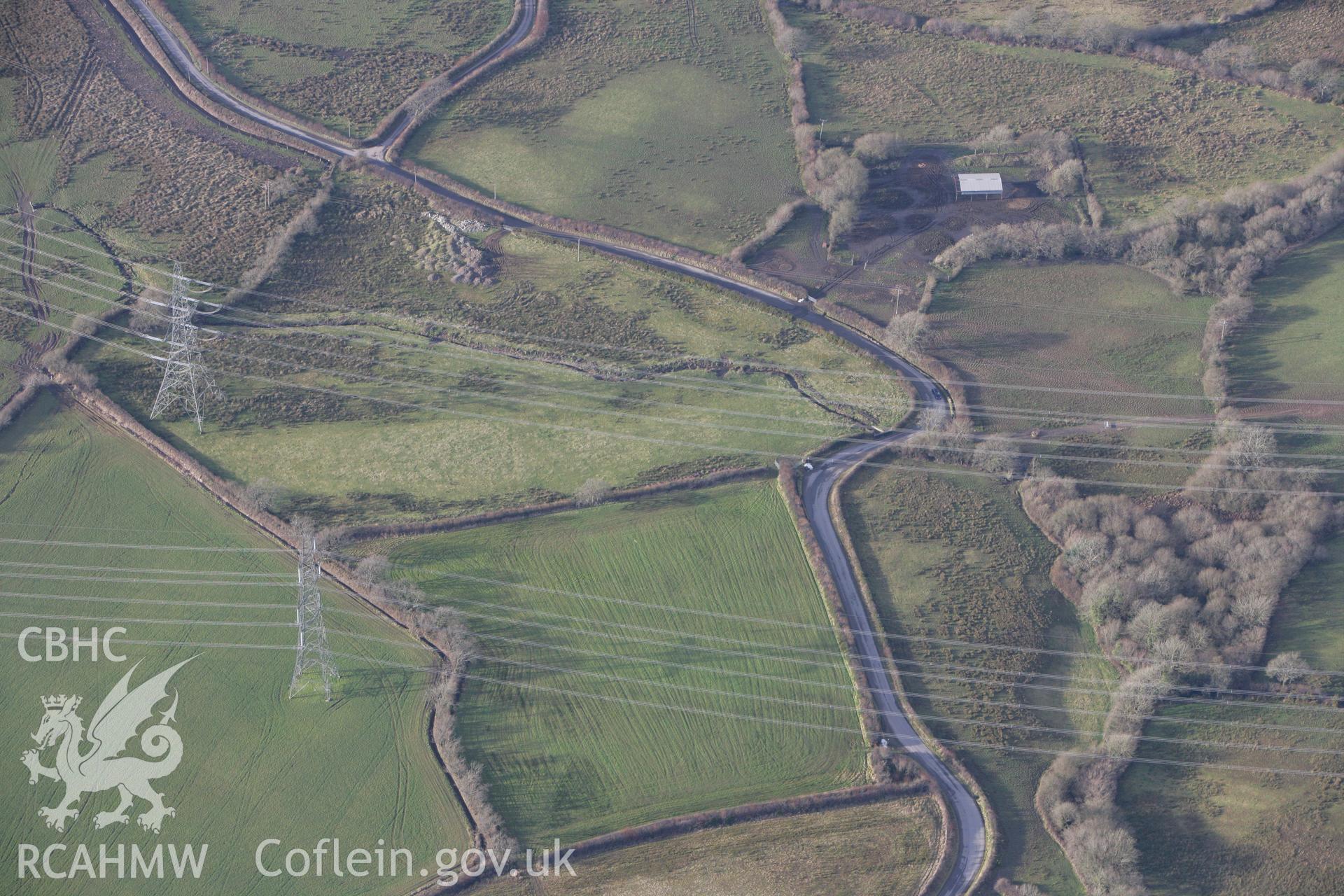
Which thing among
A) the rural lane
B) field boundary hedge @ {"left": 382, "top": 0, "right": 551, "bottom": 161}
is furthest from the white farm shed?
field boundary hedge @ {"left": 382, "top": 0, "right": 551, "bottom": 161}

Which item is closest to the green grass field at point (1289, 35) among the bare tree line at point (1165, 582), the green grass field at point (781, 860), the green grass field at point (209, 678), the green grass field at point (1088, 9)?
the green grass field at point (1088, 9)

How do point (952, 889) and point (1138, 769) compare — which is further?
point (1138, 769)

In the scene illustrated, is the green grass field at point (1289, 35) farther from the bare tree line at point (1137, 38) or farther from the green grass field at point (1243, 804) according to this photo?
the green grass field at point (1243, 804)

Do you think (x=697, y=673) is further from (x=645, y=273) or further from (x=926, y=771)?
(x=645, y=273)

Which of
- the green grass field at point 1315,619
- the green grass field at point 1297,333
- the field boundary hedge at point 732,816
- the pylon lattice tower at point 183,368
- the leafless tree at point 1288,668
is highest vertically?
the pylon lattice tower at point 183,368

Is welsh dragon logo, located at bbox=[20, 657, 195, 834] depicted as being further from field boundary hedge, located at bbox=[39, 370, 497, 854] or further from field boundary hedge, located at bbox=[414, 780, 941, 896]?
field boundary hedge, located at bbox=[414, 780, 941, 896]

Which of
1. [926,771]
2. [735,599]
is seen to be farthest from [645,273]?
[926,771]

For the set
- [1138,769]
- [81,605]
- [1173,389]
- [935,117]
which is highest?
[935,117]
